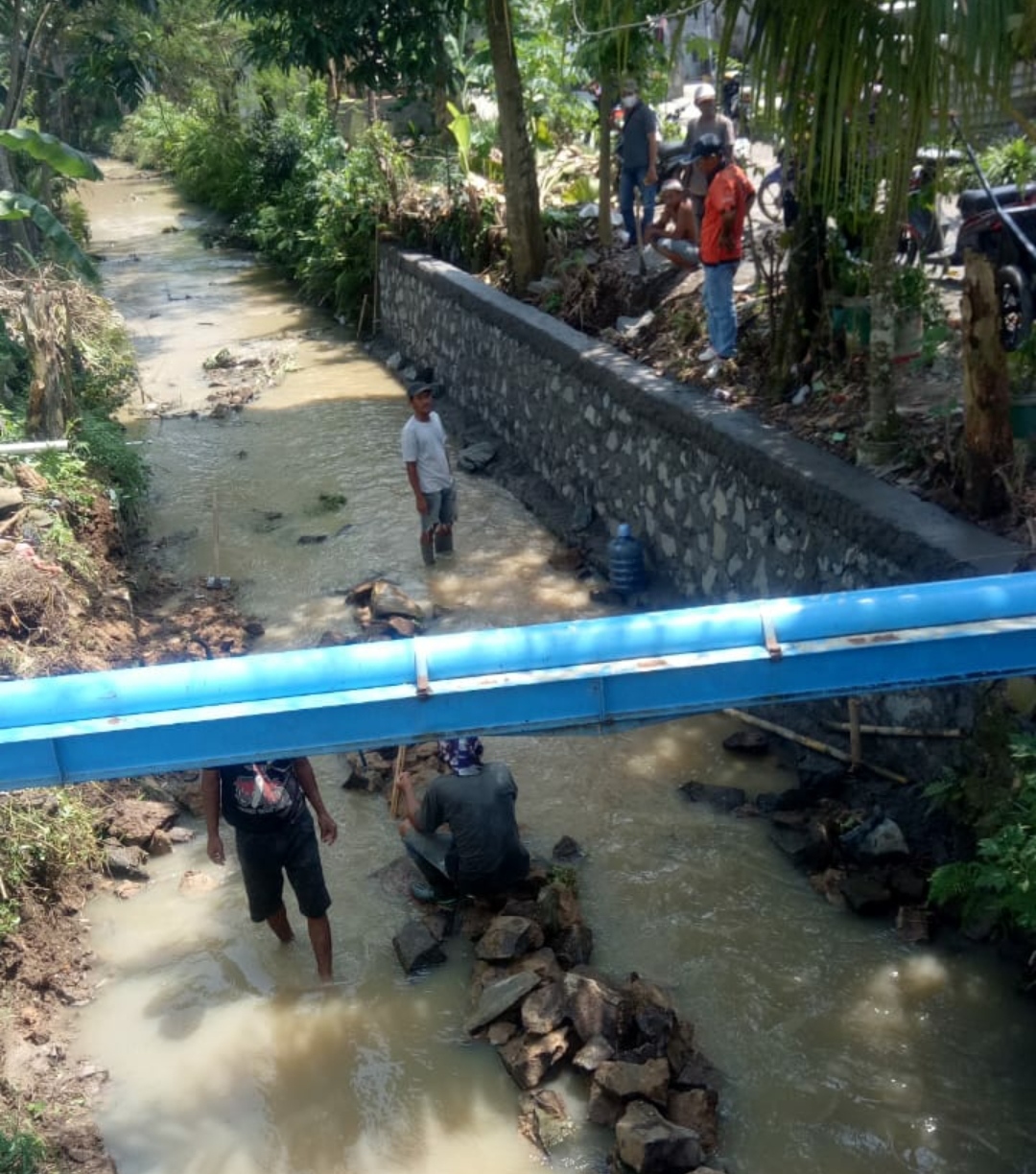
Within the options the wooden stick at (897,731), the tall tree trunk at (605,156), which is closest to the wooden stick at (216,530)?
the tall tree trunk at (605,156)

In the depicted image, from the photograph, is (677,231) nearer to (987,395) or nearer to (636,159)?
(636,159)

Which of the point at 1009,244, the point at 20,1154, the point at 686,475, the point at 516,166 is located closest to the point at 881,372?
the point at 686,475

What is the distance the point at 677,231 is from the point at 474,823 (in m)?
7.10

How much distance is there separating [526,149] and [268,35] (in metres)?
4.12

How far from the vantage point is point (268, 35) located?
14.7 meters

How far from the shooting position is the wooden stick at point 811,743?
630 cm

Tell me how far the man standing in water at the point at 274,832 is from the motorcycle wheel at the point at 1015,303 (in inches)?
212

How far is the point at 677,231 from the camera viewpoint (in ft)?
36.8

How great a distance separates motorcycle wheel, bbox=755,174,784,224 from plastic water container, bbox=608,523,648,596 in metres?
4.05

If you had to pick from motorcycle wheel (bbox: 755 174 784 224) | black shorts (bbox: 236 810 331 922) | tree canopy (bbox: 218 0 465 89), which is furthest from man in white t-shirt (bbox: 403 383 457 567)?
tree canopy (bbox: 218 0 465 89)

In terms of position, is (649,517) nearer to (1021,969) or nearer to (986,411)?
(986,411)

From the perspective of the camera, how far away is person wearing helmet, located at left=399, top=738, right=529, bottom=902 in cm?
577

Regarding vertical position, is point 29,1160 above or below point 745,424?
below

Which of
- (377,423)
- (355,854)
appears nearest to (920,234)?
(377,423)
